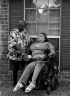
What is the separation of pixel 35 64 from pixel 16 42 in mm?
836

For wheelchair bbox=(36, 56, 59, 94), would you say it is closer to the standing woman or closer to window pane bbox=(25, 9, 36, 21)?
the standing woman

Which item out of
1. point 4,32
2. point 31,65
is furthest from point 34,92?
point 4,32

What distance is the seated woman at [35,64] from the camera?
6512mm

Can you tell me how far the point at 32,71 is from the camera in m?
6.79

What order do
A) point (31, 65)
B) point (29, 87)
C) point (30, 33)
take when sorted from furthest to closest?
1. point (30, 33)
2. point (31, 65)
3. point (29, 87)

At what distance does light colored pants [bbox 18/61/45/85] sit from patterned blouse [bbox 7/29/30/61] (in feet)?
1.92

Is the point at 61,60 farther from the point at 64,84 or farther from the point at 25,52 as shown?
the point at 25,52

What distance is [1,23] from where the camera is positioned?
7.90 metres

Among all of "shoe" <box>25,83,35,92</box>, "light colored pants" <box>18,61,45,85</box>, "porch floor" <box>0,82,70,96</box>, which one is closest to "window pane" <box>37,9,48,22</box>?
"light colored pants" <box>18,61,45,85</box>

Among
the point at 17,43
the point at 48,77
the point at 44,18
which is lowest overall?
the point at 48,77

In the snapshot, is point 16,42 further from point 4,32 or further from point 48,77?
point 48,77

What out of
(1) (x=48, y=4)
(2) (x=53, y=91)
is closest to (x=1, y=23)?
(1) (x=48, y=4)

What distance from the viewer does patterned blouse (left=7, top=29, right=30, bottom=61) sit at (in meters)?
7.25

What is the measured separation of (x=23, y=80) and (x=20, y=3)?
230 centimetres
